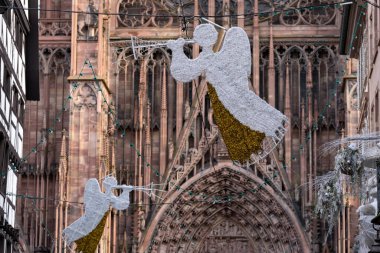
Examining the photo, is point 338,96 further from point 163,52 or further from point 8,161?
point 8,161

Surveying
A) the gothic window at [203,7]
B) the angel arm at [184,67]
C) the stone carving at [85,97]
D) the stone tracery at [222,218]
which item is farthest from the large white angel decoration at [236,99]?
the gothic window at [203,7]

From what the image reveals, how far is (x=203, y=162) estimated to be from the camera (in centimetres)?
5181

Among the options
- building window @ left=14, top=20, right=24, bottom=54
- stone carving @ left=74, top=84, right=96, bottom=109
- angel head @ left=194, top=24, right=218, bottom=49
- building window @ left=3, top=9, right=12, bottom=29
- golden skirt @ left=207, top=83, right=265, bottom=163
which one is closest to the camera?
golden skirt @ left=207, top=83, right=265, bottom=163

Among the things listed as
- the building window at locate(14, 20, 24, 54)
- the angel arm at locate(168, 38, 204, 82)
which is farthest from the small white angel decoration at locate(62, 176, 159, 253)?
the building window at locate(14, 20, 24, 54)

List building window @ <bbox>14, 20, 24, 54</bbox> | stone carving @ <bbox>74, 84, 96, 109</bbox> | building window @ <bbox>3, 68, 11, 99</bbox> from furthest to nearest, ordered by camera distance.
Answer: stone carving @ <bbox>74, 84, 96, 109</bbox>, building window @ <bbox>14, 20, 24, 54</bbox>, building window @ <bbox>3, 68, 11, 99</bbox>

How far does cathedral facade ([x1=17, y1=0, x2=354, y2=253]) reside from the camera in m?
50.8

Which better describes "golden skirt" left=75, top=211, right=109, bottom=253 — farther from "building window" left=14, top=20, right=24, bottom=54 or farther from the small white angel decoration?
"building window" left=14, top=20, right=24, bottom=54

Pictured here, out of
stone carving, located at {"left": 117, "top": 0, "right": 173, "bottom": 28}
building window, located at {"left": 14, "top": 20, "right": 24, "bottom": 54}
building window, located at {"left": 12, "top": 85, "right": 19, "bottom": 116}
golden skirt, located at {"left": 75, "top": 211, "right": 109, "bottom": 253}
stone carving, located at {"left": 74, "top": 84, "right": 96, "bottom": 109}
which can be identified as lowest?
golden skirt, located at {"left": 75, "top": 211, "right": 109, "bottom": 253}

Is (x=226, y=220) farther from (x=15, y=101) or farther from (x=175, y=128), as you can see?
(x=15, y=101)

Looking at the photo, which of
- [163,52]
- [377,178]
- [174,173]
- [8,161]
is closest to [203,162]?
[174,173]

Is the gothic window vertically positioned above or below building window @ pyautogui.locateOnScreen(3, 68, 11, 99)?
above

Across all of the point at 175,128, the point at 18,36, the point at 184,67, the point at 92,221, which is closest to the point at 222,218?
the point at 175,128

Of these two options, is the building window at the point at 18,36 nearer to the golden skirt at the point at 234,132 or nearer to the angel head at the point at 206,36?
the angel head at the point at 206,36

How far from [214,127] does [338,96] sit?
14.6 ft
